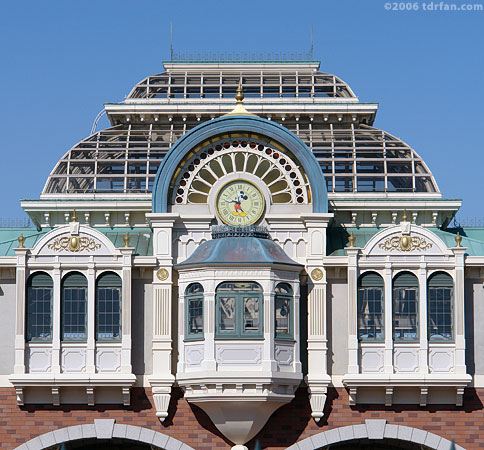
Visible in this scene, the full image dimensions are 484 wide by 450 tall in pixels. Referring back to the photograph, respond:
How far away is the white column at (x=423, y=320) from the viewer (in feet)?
184

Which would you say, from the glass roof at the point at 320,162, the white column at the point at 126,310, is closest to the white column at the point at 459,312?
the glass roof at the point at 320,162

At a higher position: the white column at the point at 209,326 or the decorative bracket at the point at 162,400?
the white column at the point at 209,326

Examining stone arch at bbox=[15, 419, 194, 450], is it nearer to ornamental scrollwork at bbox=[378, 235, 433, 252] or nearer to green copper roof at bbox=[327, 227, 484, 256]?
green copper roof at bbox=[327, 227, 484, 256]

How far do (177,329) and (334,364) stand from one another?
6262mm

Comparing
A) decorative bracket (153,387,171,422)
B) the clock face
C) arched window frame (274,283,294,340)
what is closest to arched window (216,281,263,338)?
arched window frame (274,283,294,340)

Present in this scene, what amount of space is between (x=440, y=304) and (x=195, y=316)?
9.54 m

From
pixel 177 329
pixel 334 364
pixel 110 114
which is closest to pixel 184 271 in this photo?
pixel 177 329

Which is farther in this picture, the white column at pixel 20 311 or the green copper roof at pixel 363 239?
the green copper roof at pixel 363 239

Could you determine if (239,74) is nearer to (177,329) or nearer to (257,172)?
(257,172)

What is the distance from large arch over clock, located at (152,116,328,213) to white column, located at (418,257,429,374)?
463cm

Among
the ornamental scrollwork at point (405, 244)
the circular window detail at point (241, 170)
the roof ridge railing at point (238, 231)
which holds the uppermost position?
the circular window detail at point (241, 170)

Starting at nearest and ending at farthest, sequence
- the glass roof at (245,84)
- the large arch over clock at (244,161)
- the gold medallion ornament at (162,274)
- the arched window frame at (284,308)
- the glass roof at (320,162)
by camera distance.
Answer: the arched window frame at (284,308)
the gold medallion ornament at (162,274)
the large arch over clock at (244,161)
the glass roof at (320,162)
the glass roof at (245,84)

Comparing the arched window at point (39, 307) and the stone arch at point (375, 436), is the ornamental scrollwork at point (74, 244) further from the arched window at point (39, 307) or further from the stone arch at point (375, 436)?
the stone arch at point (375, 436)

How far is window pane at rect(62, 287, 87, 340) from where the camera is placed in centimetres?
5628
